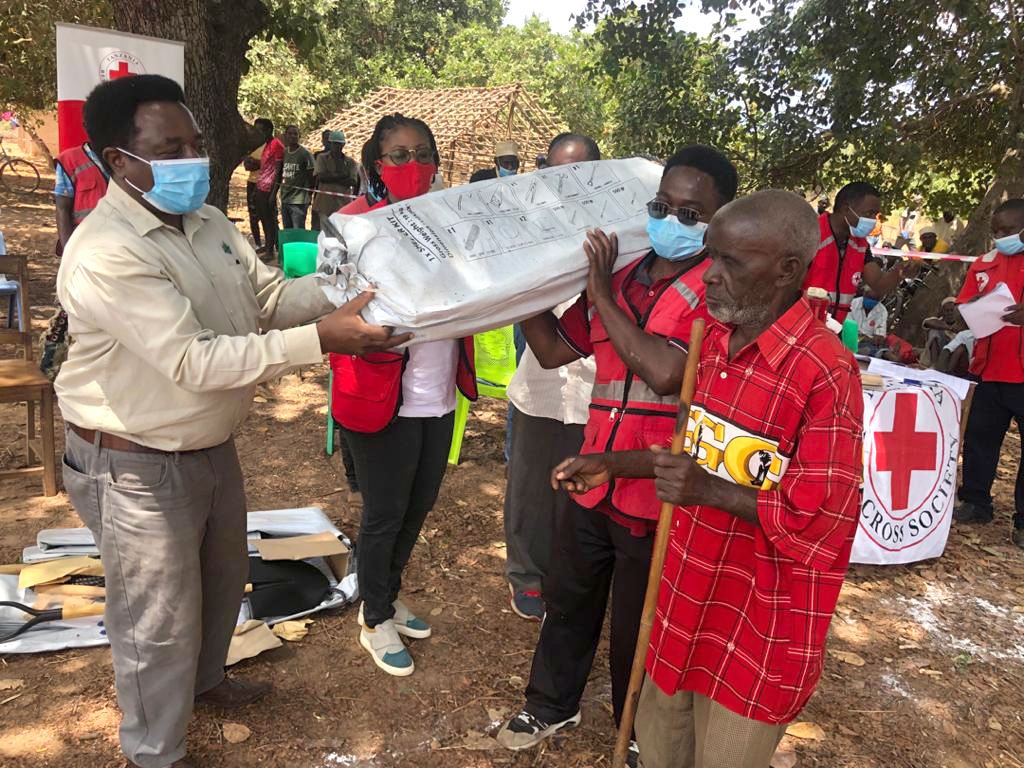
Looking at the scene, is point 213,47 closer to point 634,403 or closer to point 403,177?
point 403,177

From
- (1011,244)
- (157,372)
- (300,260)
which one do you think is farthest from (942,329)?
(157,372)

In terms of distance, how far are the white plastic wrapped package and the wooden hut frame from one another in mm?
13004

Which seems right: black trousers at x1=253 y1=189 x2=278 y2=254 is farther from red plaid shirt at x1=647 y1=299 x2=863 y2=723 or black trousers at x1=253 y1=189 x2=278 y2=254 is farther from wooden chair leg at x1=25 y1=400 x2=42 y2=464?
red plaid shirt at x1=647 y1=299 x2=863 y2=723

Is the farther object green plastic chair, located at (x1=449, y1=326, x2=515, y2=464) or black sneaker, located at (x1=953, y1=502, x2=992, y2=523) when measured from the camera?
black sneaker, located at (x1=953, y1=502, x2=992, y2=523)

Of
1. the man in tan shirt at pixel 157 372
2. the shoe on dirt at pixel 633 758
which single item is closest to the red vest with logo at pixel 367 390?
the man in tan shirt at pixel 157 372

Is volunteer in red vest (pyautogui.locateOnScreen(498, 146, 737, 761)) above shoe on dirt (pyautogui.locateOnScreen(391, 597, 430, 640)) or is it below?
above

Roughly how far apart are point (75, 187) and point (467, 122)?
10683 mm

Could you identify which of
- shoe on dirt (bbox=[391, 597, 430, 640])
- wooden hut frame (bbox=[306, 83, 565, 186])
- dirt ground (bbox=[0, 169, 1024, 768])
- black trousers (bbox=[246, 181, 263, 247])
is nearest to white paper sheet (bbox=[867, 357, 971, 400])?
dirt ground (bbox=[0, 169, 1024, 768])

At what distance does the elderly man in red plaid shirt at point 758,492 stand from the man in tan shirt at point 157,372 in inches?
32.7

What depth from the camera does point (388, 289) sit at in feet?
6.51

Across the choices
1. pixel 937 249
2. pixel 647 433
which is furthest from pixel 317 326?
pixel 937 249

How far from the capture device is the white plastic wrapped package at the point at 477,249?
6.55 feet

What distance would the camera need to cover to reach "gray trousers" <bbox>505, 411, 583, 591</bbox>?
3395 millimetres

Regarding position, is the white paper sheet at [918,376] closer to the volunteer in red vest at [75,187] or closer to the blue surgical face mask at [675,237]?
the blue surgical face mask at [675,237]
